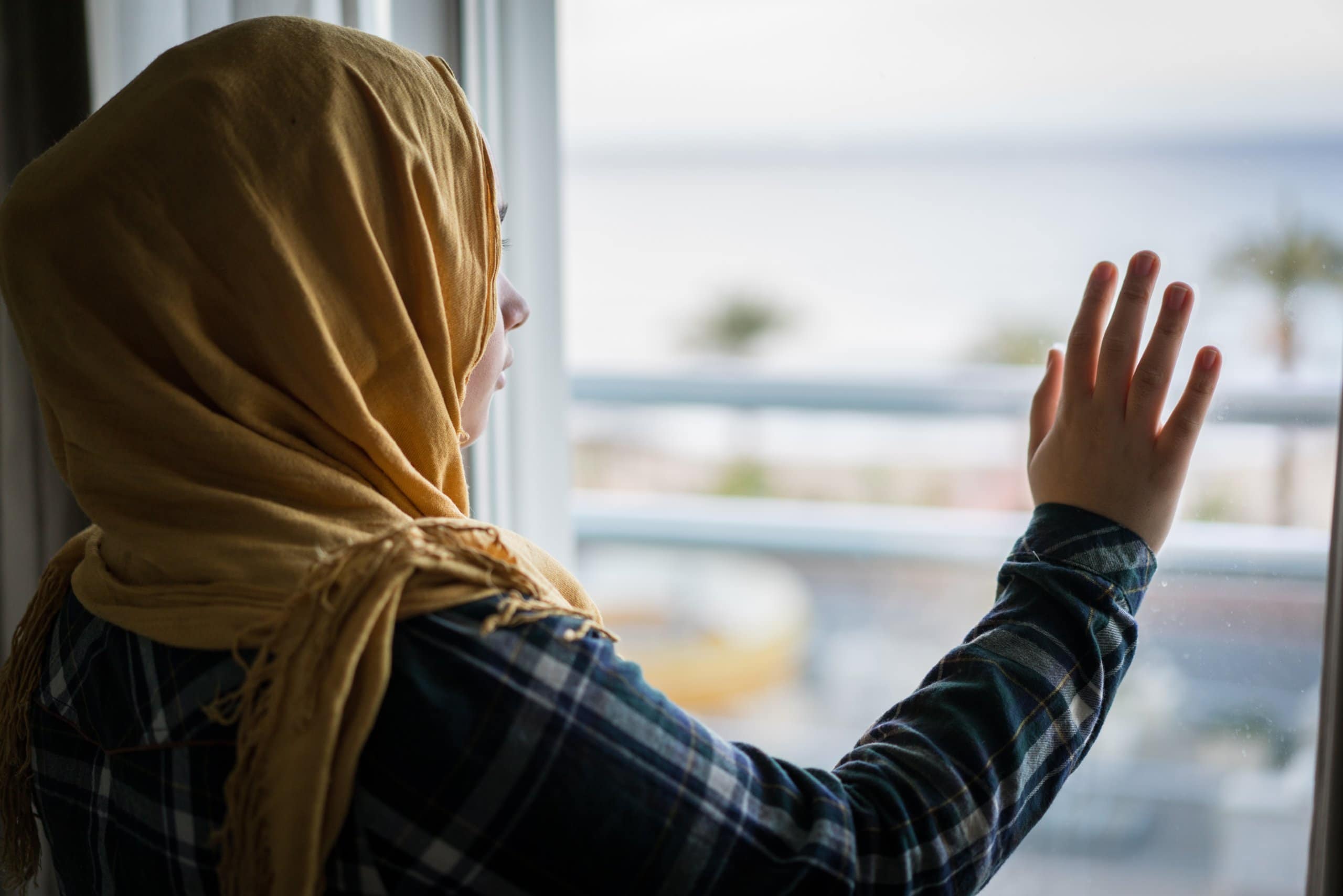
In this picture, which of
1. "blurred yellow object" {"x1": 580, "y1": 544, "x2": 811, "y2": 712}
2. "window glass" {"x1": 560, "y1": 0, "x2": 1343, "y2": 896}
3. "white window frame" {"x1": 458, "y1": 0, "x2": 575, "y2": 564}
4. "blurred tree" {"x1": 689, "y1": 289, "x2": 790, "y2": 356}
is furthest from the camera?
"blurred tree" {"x1": 689, "y1": 289, "x2": 790, "y2": 356}

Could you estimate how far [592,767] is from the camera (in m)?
0.51

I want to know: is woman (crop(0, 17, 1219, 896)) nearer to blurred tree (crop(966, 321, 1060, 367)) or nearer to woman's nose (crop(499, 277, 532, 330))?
woman's nose (crop(499, 277, 532, 330))

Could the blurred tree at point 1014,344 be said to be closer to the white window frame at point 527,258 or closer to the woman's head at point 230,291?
the white window frame at point 527,258

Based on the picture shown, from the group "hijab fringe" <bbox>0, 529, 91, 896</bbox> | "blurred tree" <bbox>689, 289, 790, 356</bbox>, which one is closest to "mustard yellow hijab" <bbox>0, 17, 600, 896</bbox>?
"hijab fringe" <bbox>0, 529, 91, 896</bbox>

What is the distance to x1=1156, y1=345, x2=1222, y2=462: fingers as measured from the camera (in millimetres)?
686

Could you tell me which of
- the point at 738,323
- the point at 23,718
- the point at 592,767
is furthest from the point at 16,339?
the point at 738,323

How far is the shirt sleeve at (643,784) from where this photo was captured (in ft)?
1.66

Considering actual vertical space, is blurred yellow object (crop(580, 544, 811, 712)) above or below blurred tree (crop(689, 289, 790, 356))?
below

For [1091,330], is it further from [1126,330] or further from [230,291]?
[230,291]

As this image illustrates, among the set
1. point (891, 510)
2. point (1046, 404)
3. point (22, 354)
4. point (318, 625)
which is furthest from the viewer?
point (891, 510)

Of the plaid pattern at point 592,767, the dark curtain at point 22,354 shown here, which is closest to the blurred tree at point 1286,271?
the plaid pattern at point 592,767

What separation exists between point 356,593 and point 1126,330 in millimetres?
579

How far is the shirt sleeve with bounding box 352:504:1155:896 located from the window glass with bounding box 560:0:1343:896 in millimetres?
441

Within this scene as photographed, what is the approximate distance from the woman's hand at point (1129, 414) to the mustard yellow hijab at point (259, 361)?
0.42m
